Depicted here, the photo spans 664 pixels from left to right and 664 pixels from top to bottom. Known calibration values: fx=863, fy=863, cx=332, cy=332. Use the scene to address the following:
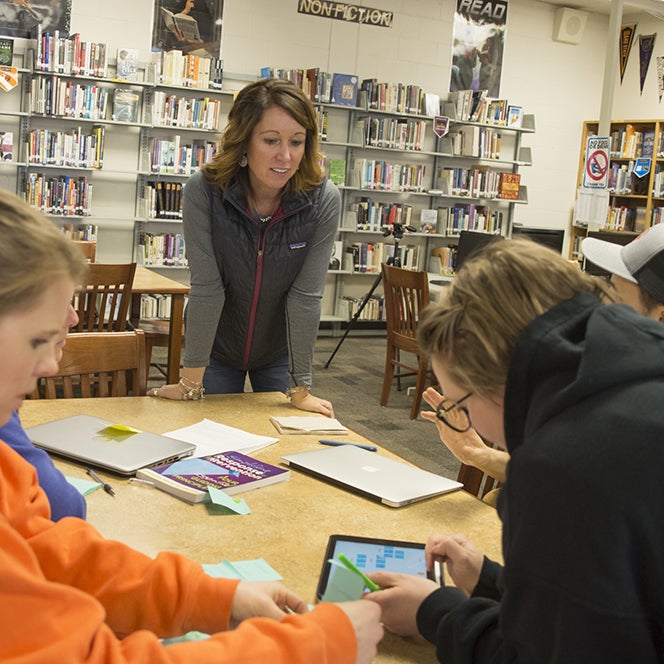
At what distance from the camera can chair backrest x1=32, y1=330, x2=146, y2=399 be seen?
7.56ft

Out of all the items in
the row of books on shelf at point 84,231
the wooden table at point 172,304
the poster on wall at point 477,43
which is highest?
the poster on wall at point 477,43

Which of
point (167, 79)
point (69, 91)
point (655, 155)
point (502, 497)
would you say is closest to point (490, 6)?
point (655, 155)

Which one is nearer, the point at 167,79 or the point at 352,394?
the point at 352,394

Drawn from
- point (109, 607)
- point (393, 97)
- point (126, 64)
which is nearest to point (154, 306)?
point (126, 64)

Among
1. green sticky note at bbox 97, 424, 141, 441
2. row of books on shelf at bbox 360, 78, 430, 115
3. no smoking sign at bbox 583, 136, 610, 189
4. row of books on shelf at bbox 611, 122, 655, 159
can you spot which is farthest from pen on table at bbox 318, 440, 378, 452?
row of books on shelf at bbox 611, 122, 655, 159

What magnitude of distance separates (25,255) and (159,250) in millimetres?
6565

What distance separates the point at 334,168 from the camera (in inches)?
316

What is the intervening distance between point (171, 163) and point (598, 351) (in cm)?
673

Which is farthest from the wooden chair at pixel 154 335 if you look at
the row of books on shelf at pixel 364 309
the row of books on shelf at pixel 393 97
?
the row of books on shelf at pixel 393 97

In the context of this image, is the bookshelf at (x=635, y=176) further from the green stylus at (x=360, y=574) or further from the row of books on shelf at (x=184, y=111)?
the green stylus at (x=360, y=574)

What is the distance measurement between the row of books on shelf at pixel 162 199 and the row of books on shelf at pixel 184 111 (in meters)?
0.50

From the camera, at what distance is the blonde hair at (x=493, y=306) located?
98 centimetres

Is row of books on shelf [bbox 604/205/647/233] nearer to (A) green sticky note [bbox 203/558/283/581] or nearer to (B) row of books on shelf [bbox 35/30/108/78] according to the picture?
(B) row of books on shelf [bbox 35/30/108/78]

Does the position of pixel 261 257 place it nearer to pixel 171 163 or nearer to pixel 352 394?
pixel 352 394
